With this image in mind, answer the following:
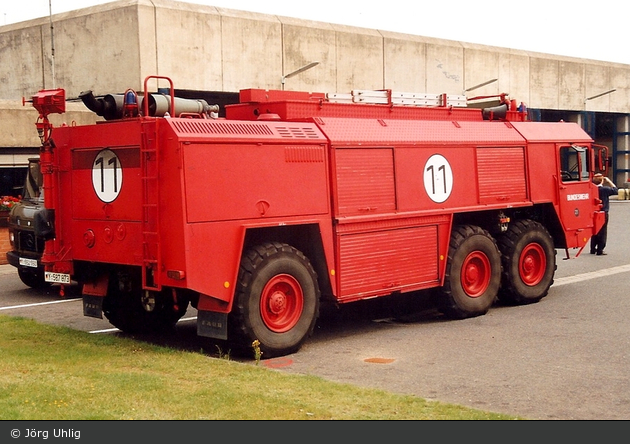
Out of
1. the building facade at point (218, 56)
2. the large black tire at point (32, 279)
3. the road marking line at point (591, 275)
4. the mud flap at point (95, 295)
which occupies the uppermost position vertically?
the building facade at point (218, 56)

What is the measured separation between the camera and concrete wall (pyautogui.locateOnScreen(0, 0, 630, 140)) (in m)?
27.6

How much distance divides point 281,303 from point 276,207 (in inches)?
41.4

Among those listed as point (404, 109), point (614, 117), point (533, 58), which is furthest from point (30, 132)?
point (614, 117)

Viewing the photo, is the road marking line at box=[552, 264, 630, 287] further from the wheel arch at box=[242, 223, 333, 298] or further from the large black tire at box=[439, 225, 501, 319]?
the wheel arch at box=[242, 223, 333, 298]

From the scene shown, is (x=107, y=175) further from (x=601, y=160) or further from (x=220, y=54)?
(x=220, y=54)

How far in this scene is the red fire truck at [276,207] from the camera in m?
9.53

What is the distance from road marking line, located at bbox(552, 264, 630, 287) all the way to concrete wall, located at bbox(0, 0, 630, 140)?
15231 mm

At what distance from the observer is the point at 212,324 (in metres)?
9.78

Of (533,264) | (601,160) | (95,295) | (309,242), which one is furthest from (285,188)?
(601,160)

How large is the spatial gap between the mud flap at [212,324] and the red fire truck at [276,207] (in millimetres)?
20

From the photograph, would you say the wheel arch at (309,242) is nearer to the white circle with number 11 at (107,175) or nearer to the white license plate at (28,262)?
the white circle with number 11 at (107,175)

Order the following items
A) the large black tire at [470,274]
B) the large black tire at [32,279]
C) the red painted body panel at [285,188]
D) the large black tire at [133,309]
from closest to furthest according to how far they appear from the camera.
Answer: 1. the red painted body panel at [285,188]
2. the large black tire at [133,309]
3. the large black tire at [470,274]
4. the large black tire at [32,279]

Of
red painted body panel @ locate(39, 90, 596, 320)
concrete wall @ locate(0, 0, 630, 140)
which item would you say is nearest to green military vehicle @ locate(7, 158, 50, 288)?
red painted body panel @ locate(39, 90, 596, 320)

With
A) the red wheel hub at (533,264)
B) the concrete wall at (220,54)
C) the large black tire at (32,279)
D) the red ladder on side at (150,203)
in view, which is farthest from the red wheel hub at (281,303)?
the concrete wall at (220,54)
